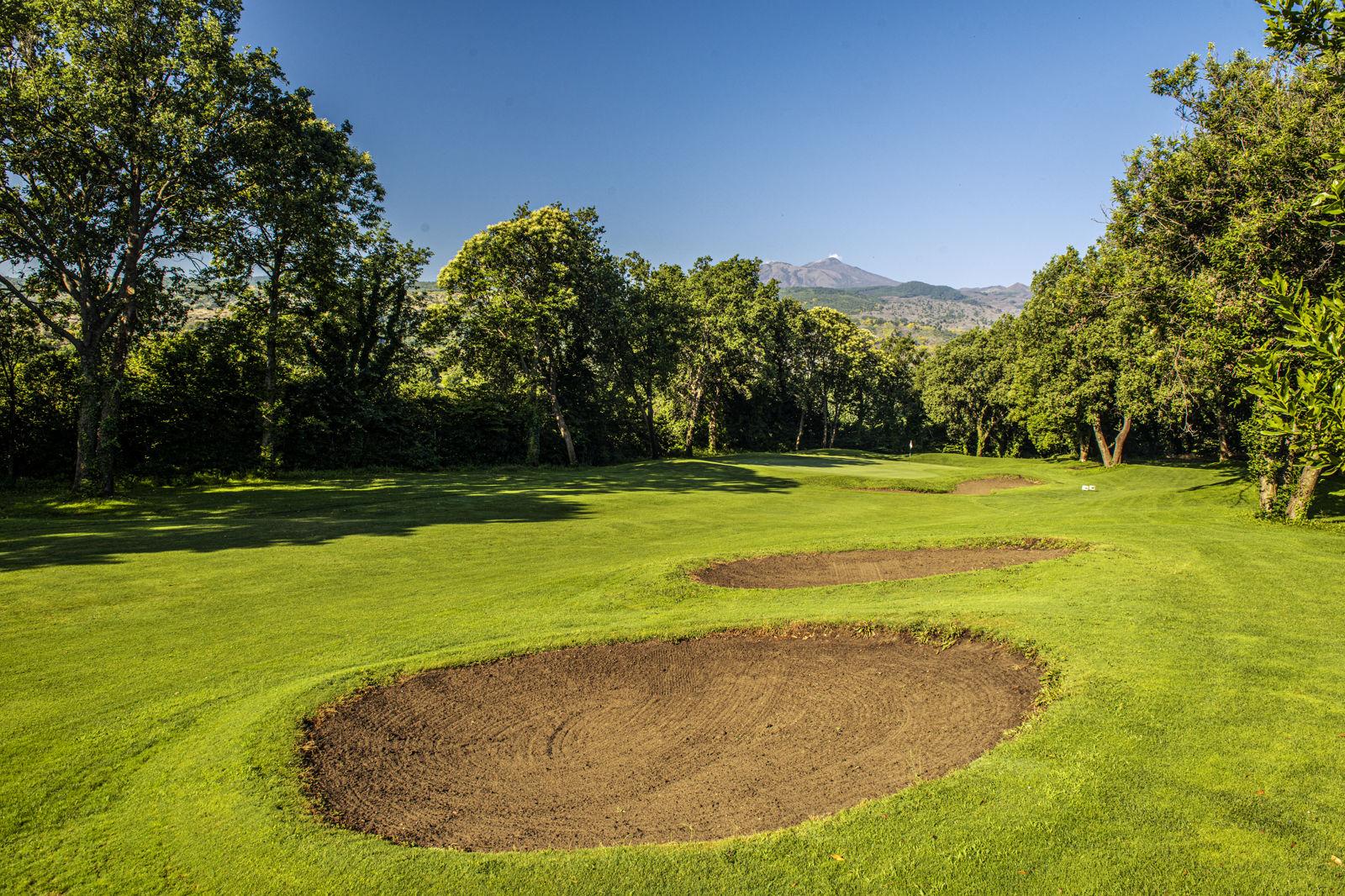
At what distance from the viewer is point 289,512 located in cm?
1927

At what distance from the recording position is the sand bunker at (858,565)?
45.0 ft

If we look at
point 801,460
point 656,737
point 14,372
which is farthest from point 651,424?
point 656,737

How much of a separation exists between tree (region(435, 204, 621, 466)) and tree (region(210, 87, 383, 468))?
7.81 metres

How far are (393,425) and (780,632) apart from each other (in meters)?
30.1

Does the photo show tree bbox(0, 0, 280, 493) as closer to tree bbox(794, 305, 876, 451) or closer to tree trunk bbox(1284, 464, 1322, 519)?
tree trunk bbox(1284, 464, 1322, 519)

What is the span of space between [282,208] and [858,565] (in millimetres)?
25704

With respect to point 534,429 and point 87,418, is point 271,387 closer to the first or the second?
point 87,418

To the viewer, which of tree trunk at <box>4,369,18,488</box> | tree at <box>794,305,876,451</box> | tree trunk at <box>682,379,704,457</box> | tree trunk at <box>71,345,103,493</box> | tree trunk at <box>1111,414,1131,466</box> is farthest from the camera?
tree at <box>794,305,876,451</box>

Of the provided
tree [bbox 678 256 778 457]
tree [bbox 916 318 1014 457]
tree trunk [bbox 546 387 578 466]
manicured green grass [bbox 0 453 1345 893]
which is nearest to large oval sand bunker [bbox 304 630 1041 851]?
manicured green grass [bbox 0 453 1345 893]

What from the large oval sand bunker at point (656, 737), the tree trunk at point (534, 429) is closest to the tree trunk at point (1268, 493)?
the large oval sand bunker at point (656, 737)

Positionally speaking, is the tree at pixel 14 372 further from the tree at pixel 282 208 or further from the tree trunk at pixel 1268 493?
the tree trunk at pixel 1268 493

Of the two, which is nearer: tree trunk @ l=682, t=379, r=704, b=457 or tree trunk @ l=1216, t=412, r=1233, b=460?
tree trunk @ l=1216, t=412, r=1233, b=460

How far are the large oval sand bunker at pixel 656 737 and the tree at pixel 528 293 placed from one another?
1229 inches

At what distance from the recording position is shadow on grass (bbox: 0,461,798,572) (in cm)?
1434
